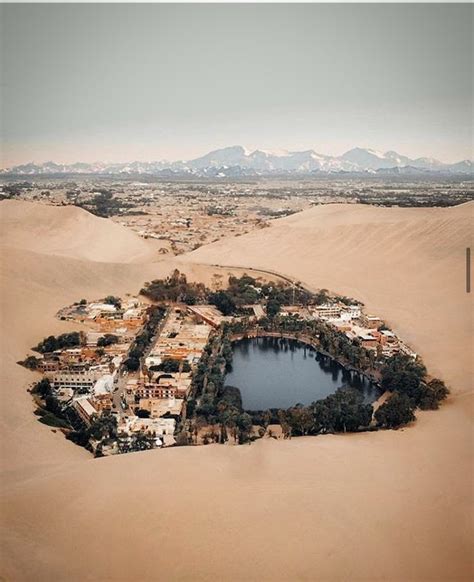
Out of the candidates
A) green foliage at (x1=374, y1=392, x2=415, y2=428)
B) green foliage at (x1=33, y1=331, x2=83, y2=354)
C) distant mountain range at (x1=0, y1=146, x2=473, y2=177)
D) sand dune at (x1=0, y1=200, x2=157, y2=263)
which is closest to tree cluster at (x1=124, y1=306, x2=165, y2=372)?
green foliage at (x1=33, y1=331, x2=83, y2=354)

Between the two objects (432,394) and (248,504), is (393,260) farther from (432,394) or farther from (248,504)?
(248,504)

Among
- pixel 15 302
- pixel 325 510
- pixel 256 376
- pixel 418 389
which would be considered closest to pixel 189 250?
pixel 15 302

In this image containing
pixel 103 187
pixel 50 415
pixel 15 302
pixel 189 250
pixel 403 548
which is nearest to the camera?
pixel 403 548

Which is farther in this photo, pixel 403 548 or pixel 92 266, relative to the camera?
pixel 92 266

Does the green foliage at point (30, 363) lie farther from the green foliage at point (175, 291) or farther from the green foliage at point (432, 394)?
the green foliage at point (432, 394)

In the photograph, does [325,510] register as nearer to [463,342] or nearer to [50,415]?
[50,415]

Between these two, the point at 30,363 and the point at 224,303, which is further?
the point at 224,303

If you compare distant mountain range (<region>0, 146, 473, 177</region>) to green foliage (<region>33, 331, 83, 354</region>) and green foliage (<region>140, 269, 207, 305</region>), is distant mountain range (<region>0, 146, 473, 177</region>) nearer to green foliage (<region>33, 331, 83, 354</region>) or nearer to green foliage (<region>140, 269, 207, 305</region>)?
green foliage (<region>140, 269, 207, 305</region>)

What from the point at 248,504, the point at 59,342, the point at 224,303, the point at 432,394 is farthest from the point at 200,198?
the point at 248,504
